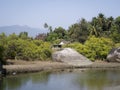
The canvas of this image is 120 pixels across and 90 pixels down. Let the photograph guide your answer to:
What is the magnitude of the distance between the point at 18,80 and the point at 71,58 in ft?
40.9

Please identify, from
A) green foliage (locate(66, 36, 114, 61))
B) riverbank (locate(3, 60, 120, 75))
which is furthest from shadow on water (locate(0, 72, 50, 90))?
green foliage (locate(66, 36, 114, 61))

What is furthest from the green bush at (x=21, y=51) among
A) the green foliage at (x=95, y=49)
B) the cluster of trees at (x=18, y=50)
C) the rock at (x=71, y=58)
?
the green foliage at (x=95, y=49)

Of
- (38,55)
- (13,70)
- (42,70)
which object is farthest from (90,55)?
(13,70)

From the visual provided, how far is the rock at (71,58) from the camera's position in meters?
36.7

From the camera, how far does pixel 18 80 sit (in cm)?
2573

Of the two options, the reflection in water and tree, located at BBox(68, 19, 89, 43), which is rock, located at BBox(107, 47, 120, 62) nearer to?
the reflection in water

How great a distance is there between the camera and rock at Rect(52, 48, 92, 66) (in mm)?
36688

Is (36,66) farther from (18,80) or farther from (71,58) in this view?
(71,58)

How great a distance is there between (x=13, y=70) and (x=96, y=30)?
33.3 metres

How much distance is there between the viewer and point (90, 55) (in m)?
40.4

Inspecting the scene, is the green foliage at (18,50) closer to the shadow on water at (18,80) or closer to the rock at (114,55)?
the shadow on water at (18,80)

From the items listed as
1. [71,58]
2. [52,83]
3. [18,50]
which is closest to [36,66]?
[18,50]

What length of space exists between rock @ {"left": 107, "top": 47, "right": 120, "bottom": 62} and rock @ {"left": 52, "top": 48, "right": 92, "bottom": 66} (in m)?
3.45

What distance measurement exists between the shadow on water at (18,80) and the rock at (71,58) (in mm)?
7676
